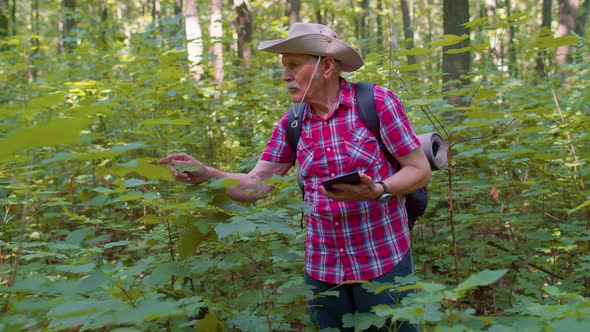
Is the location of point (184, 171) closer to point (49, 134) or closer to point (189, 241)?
point (189, 241)

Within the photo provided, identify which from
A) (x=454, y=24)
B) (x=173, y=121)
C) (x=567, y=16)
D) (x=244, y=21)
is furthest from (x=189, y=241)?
(x=567, y=16)

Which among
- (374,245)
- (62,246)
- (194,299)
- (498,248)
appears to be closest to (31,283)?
A: (194,299)

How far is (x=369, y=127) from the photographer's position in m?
2.48

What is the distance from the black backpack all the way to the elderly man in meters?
0.03

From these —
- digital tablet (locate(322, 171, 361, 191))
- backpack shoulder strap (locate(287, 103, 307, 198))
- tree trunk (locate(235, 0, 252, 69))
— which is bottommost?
digital tablet (locate(322, 171, 361, 191))

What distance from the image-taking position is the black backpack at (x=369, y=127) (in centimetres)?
247

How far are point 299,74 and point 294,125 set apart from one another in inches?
11.6

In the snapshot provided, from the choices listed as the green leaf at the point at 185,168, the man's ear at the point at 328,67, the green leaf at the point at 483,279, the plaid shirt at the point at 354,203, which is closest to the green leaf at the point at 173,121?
the green leaf at the point at 185,168

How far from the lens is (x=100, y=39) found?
368 inches

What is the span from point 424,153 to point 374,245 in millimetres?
571

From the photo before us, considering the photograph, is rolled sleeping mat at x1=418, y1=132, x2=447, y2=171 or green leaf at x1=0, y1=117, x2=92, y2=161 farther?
rolled sleeping mat at x1=418, y1=132, x2=447, y2=171

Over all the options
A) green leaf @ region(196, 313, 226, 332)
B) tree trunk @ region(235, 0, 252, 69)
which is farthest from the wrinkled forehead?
tree trunk @ region(235, 0, 252, 69)

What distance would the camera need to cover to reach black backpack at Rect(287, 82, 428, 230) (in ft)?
8.09

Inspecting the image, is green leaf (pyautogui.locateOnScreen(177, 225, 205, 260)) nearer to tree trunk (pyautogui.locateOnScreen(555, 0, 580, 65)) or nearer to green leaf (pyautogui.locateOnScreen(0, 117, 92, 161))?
green leaf (pyautogui.locateOnScreen(0, 117, 92, 161))
